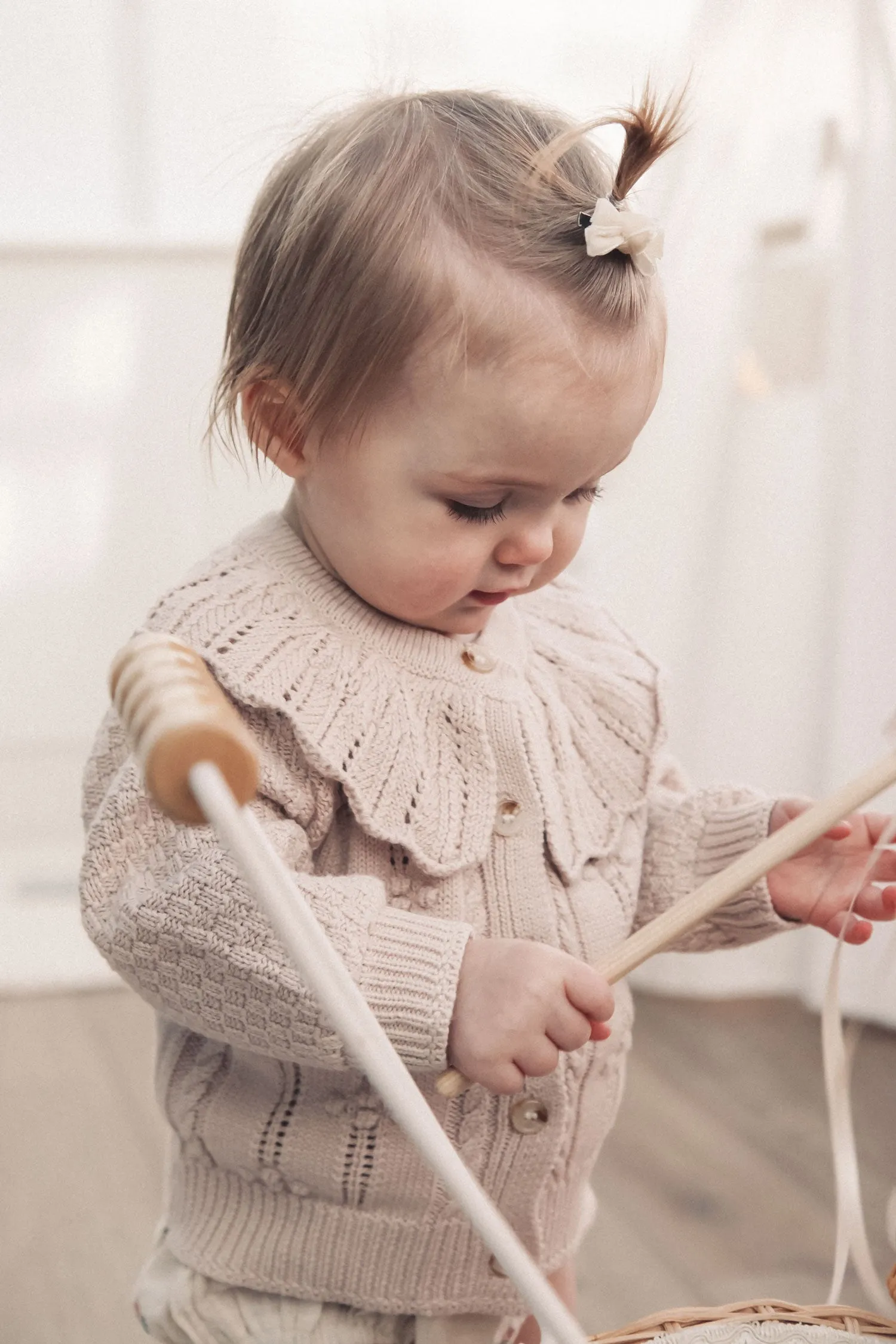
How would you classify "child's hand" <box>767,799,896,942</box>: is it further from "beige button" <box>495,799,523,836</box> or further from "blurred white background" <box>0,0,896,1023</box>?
"blurred white background" <box>0,0,896,1023</box>

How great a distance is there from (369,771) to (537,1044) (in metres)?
0.16

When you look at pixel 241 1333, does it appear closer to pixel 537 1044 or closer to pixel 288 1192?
pixel 288 1192

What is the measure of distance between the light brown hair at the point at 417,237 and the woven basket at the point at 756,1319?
435 millimetres

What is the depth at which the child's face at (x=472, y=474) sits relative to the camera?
66 cm

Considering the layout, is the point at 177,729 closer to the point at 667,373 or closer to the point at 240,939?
the point at 240,939

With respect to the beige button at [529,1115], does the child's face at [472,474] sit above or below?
above

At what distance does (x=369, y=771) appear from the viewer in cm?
70

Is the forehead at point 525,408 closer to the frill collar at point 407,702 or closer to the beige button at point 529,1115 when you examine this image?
the frill collar at point 407,702

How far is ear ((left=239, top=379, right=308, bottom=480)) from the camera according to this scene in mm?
709

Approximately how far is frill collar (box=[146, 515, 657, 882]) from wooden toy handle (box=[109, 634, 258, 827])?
185 mm

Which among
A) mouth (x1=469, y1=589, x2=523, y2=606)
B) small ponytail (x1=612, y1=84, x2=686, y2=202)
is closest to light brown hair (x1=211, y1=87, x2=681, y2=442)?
small ponytail (x1=612, y1=84, x2=686, y2=202)

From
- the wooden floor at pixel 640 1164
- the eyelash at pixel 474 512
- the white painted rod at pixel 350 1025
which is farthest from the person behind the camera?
the wooden floor at pixel 640 1164

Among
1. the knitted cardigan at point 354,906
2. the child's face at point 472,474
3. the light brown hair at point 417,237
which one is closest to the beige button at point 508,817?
the knitted cardigan at point 354,906

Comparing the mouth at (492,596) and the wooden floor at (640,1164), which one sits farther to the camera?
the wooden floor at (640,1164)
